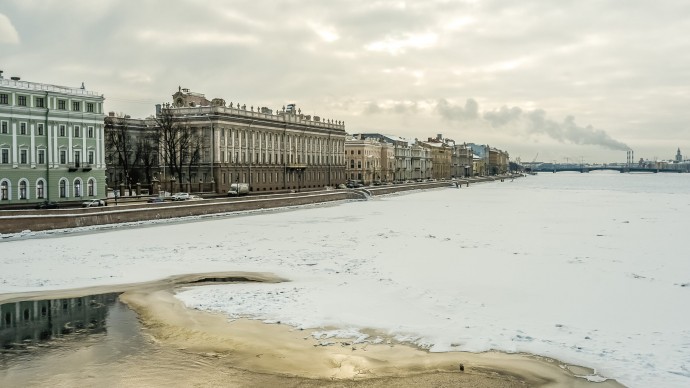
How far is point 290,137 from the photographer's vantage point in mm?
101375

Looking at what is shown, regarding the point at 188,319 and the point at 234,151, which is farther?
the point at 234,151

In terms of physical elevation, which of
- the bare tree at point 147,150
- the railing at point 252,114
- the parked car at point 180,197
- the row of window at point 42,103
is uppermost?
the railing at point 252,114

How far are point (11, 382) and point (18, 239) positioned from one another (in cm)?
2730

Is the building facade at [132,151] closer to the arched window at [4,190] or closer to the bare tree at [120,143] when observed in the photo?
the bare tree at [120,143]

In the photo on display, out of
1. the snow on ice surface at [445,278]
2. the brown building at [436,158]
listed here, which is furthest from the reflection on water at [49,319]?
the brown building at [436,158]

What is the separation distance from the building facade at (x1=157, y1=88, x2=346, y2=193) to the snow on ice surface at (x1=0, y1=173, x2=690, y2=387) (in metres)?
38.5

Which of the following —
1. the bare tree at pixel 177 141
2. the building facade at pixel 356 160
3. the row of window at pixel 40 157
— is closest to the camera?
the row of window at pixel 40 157

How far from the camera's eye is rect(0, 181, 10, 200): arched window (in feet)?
165

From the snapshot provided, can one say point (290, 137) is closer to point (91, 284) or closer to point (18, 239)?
point (18, 239)

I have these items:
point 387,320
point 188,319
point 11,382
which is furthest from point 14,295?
point 387,320

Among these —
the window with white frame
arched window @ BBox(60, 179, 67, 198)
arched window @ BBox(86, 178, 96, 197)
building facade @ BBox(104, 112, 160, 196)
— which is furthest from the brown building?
the window with white frame

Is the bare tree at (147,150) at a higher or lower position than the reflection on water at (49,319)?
higher

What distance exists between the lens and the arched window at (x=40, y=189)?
53250mm

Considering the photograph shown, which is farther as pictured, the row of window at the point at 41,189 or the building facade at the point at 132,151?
the building facade at the point at 132,151
